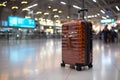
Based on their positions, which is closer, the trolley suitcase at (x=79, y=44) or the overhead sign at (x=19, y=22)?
the trolley suitcase at (x=79, y=44)

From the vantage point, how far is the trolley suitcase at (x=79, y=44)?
6137 mm

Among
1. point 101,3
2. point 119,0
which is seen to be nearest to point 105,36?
point 119,0

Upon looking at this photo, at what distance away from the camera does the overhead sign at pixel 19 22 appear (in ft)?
106

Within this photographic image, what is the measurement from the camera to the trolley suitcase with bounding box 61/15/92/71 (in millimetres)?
6137

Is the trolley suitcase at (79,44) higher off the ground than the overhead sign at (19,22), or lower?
lower

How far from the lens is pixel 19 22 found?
3353cm

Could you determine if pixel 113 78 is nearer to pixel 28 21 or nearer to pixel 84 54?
pixel 84 54

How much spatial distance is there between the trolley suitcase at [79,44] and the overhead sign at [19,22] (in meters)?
26.5

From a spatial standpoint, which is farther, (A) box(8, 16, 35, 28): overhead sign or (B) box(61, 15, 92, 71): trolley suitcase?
(A) box(8, 16, 35, 28): overhead sign

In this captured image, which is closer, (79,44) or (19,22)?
(79,44)

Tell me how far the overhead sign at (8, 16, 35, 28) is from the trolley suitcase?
2651 cm

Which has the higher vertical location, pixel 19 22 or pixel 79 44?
pixel 19 22

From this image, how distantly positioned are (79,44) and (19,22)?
92.0 feet

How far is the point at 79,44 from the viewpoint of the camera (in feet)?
20.4
